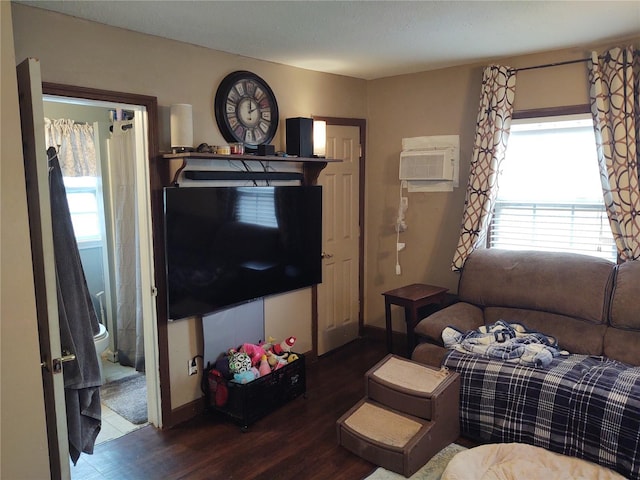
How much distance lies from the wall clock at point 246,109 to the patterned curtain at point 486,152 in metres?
1.56

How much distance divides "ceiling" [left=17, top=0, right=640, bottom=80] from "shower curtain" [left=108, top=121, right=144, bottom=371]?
4.27 feet

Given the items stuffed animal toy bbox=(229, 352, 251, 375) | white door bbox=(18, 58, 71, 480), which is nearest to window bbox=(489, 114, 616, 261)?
stuffed animal toy bbox=(229, 352, 251, 375)

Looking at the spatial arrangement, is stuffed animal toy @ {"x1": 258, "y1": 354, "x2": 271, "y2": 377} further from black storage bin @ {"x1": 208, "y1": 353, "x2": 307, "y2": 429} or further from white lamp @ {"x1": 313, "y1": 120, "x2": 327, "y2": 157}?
white lamp @ {"x1": 313, "y1": 120, "x2": 327, "y2": 157}

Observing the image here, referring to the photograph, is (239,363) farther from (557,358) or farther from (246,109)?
(557,358)

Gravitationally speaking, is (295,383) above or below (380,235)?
below

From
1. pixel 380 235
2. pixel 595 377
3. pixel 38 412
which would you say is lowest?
pixel 595 377

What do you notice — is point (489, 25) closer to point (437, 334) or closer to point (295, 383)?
point (437, 334)

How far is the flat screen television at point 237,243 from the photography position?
3.01 meters

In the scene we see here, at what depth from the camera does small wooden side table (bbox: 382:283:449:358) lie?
3596 mm

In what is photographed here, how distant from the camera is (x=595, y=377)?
2609mm

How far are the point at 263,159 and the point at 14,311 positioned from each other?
1864mm

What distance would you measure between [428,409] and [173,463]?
146 centimetres

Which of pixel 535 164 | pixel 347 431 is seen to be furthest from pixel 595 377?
pixel 535 164

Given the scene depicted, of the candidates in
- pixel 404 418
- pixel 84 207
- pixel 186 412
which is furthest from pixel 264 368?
pixel 84 207
